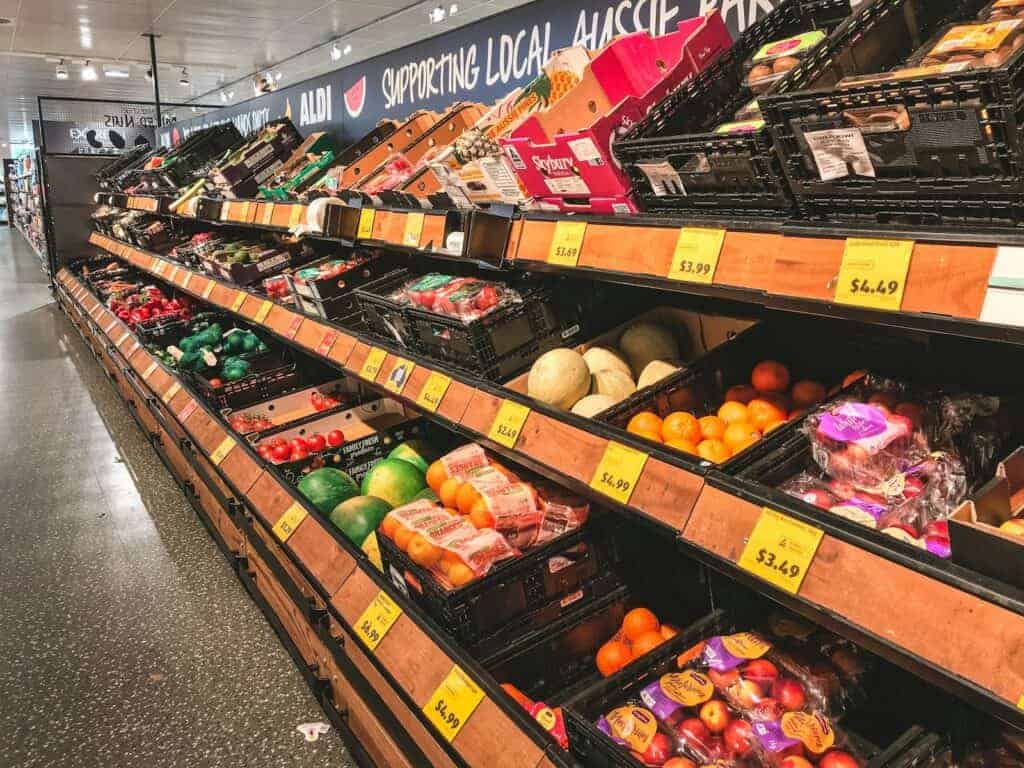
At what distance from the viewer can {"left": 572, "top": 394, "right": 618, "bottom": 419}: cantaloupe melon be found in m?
1.77

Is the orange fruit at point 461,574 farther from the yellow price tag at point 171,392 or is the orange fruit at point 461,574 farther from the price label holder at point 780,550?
the yellow price tag at point 171,392

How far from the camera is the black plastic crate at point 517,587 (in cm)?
157

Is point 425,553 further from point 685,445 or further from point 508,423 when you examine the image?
point 685,445

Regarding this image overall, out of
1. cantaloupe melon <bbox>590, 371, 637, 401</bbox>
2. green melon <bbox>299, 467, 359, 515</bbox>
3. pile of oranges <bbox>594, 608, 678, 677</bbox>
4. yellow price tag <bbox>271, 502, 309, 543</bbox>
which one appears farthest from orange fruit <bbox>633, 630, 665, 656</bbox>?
green melon <bbox>299, 467, 359, 515</bbox>

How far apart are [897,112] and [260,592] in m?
2.33

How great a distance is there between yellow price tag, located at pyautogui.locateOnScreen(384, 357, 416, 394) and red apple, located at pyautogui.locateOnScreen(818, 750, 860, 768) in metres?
1.26

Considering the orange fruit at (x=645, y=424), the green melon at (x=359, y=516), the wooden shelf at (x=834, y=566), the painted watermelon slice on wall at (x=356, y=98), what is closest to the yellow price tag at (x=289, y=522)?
the green melon at (x=359, y=516)

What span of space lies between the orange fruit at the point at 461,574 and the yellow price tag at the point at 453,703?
0.55ft

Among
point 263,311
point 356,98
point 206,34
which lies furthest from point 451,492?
point 206,34

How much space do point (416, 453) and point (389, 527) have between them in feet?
2.86

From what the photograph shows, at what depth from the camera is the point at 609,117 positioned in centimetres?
146

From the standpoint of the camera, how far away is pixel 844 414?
4.17 feet

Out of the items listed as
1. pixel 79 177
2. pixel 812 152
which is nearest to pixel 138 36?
pixel 79 177

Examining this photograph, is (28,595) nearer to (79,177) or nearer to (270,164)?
(270,164)
